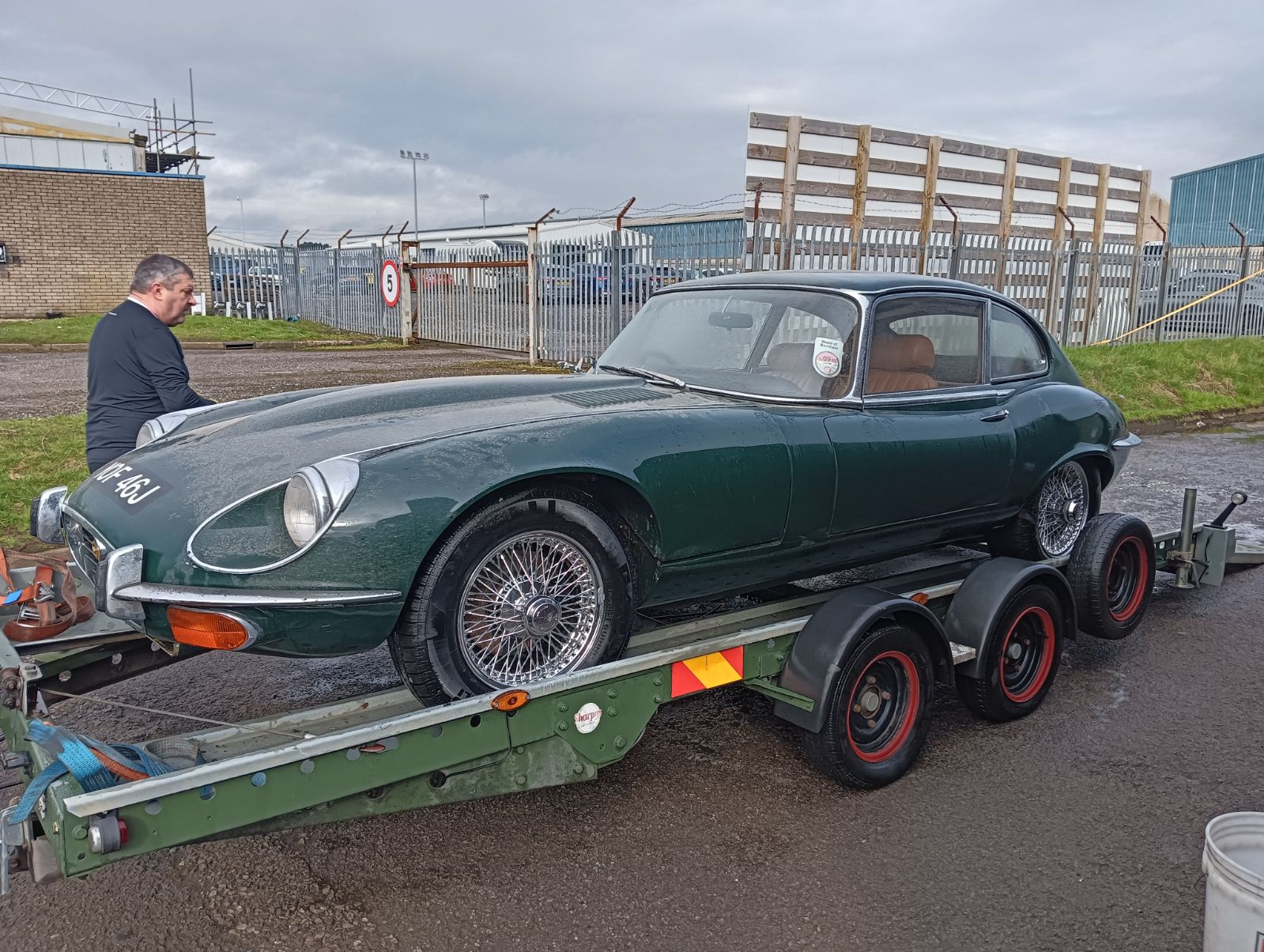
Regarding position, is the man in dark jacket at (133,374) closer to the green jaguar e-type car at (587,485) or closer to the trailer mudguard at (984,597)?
the green jaguar e-type car at (587,485)

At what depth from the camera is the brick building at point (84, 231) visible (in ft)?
78.9

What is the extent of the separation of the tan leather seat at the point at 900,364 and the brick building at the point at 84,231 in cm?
2546

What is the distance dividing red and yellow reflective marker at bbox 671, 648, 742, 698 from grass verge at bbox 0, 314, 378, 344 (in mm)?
18273

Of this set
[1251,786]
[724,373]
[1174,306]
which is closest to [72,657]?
[724,373]

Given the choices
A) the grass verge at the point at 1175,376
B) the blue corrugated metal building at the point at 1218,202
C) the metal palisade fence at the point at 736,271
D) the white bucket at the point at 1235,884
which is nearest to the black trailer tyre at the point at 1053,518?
the white bucket at the point at 1235,884

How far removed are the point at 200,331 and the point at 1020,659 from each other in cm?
1987

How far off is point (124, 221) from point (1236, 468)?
25.5m

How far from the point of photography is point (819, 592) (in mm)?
4211

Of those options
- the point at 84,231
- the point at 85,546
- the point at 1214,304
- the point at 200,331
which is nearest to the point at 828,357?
the point at 85,546

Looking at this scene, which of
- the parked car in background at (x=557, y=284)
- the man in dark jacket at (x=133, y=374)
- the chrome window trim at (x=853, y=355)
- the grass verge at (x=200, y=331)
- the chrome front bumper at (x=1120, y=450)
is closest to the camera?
the chrome window trim at (x=853, y=355)

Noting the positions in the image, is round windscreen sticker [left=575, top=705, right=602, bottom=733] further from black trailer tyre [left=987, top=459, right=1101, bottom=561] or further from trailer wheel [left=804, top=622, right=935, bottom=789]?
black trailer tyre [left=987, top=459, right=1101, bottom=561]

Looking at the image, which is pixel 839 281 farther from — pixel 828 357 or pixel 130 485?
pixel 130 485

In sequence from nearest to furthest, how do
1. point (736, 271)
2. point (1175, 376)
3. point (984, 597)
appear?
1. point (984, 597)
2. point (736, 271)
3. point (1175, 376)

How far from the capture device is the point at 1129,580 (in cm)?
492
